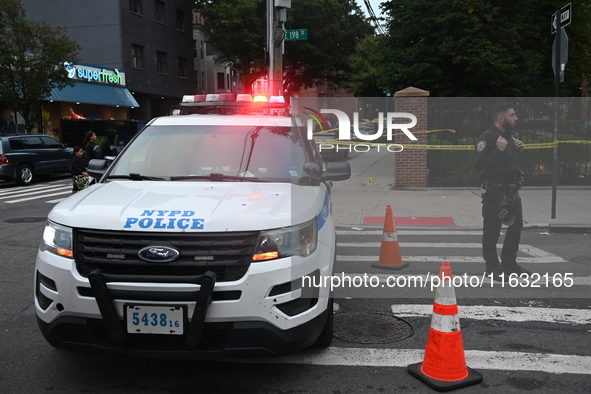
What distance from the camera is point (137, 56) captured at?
120ft

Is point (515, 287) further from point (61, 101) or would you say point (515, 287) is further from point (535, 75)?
point (61, 101)

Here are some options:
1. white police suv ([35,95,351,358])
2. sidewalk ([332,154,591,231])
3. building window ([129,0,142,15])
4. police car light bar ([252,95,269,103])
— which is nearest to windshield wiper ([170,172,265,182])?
white police suv ([35,95,351,358])

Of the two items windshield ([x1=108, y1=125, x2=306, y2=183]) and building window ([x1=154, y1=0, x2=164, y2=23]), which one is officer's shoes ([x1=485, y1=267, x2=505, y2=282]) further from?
building window ([x1=154, y1=0, x2=164, y2=23])

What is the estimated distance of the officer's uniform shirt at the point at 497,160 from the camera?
6562 millimetres

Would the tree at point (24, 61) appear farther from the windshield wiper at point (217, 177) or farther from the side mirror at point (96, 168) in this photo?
the windshield wiper at point (217, 177)

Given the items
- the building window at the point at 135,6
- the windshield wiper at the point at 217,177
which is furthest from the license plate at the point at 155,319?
the building window at the point at 135,6

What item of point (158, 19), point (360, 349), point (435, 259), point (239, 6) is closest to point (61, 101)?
point (158, 19)

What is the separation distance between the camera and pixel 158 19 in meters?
38.8

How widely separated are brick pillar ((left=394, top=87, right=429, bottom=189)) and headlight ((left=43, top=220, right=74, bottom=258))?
1219 centimetres

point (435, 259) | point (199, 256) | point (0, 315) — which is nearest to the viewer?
point (199, 256)

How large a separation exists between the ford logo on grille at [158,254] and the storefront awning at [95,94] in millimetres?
27152

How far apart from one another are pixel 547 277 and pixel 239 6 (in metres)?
38.4

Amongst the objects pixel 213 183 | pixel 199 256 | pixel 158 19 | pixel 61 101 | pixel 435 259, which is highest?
pixel 158 19

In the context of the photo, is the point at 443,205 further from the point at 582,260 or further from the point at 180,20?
the point at 180,20
